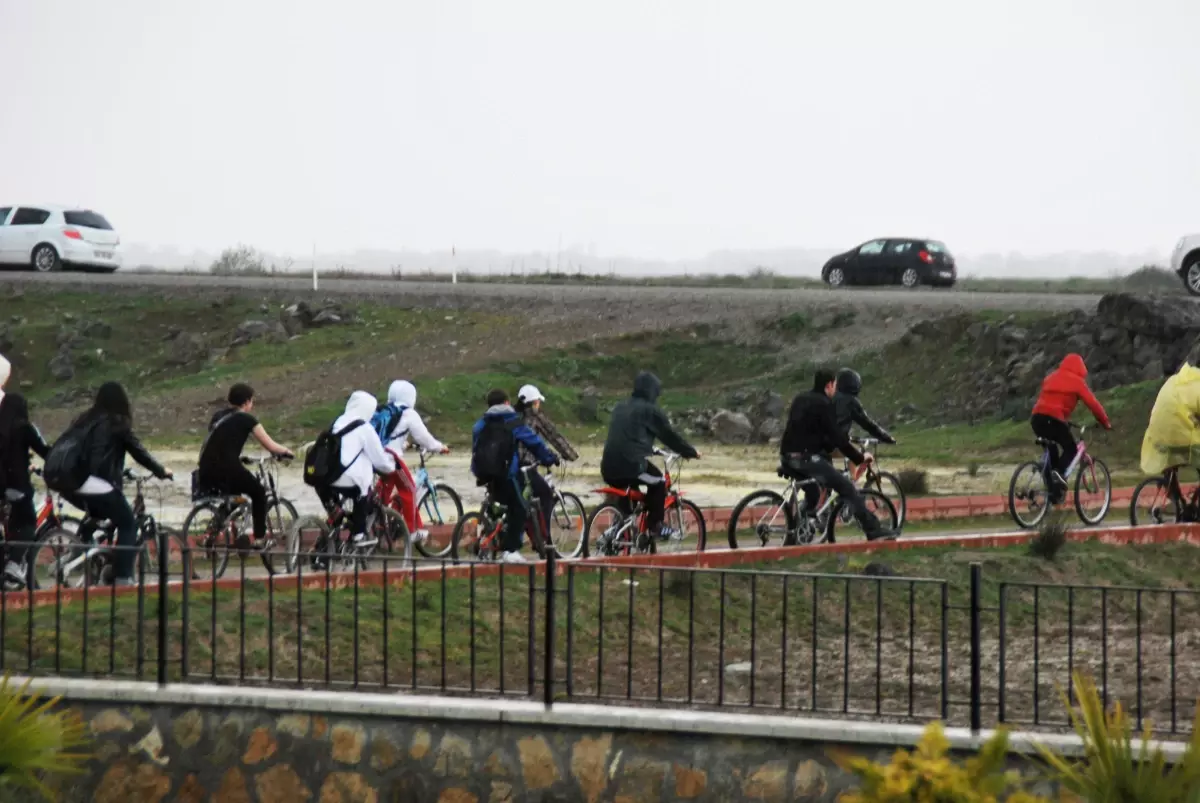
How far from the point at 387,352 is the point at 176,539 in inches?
773

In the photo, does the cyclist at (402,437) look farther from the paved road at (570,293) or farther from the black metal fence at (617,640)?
the paved road at (570,293)

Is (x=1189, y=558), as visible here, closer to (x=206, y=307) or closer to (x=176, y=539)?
(x=176, y=539)

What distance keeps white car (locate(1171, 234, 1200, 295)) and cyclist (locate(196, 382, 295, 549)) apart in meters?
22.7

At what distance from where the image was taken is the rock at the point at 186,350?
38.2 metres

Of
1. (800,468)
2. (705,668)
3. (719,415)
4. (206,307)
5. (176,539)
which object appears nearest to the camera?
(705,668)

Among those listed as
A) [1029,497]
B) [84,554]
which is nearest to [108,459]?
[84,554]

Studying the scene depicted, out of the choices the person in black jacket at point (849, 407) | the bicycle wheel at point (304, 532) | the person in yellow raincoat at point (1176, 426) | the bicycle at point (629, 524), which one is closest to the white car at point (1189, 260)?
the person in yellow raincoat at point (1176, 426)

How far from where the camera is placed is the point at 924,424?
31844 mm

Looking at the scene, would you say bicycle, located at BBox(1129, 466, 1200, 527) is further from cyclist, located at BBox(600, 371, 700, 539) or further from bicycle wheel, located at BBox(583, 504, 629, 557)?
bicycle wheel, located at BBox(583, 504, 629, 557)

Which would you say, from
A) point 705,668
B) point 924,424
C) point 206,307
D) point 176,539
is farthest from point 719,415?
point 705,668

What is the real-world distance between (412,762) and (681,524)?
7.26 m

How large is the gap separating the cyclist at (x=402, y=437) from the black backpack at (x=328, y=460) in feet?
3.07

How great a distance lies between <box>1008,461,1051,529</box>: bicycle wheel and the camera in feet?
63.1

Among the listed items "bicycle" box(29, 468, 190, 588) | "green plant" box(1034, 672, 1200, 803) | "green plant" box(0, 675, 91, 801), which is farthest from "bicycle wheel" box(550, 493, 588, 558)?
"green plant" box(1034, 672, 1200, 803)
